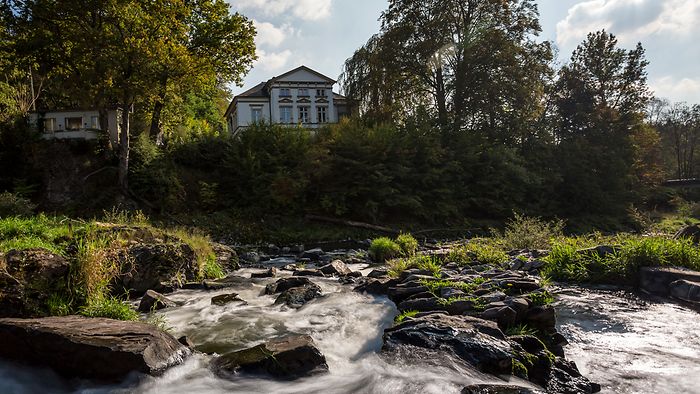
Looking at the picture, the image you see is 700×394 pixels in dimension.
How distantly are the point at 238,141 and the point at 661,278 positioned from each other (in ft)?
77.2

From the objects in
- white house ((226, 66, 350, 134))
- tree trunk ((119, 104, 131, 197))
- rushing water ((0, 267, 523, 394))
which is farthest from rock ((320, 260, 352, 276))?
white house ((226, 66, 350, 134))

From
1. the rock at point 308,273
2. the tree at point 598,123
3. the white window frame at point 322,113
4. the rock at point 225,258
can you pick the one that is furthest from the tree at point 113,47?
the tree at point 598,123

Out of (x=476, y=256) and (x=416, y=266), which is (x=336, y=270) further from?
(x=476, y=256)

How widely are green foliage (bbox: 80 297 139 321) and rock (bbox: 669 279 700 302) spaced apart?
30.9 ft

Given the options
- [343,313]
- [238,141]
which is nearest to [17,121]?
[238,141]

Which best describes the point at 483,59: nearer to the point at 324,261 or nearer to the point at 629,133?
the point at 629,133

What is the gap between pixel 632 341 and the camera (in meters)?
5.60

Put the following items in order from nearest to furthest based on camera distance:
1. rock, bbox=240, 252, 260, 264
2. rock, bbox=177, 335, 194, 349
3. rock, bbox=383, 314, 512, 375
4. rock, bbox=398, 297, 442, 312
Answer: rock, bbox=383, 314, 512, 375, rock, bbox=177, 335, 194, 349, rock, bbox=398, 297, 442, 312, rock, bbox=240, 252, 260, 264

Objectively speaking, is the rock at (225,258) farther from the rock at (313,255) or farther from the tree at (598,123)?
the tree at (598,123)

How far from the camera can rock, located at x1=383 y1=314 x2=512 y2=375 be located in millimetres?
4547

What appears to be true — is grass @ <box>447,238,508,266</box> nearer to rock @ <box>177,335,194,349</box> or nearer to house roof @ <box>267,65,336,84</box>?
rock @ <box>177,335,194,349</box>

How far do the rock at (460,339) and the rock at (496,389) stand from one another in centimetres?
31

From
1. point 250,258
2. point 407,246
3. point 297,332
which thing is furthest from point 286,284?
point 250,258

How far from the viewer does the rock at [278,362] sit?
4.70m
